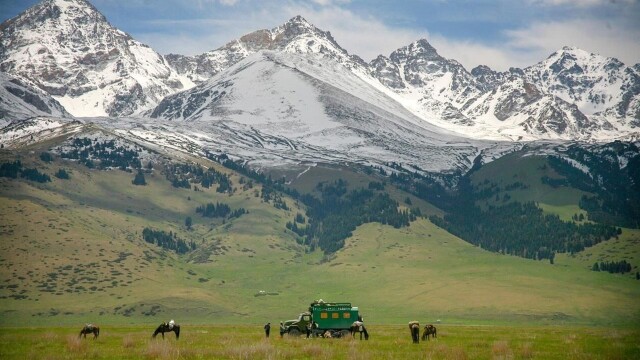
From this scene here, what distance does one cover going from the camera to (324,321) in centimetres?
8381

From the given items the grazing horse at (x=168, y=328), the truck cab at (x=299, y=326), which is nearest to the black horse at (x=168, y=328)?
the grazing horse at (x=168, y=328)

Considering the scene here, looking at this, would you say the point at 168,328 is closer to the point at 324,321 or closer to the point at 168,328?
the point at 168,328

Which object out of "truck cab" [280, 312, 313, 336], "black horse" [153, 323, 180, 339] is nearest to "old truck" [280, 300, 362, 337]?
"truck cab" [280, 312, 313, 336]

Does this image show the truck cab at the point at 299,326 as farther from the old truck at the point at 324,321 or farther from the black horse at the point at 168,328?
the black horse at the point at 168,328

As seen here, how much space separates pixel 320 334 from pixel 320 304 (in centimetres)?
323

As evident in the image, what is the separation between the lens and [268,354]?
55312 millimetres

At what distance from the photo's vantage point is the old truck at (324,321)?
3282 inches

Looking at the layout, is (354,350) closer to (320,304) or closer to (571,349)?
(571,349)

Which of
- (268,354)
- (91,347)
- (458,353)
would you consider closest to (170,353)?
(268,354)

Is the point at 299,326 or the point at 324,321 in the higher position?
the point at 324,321

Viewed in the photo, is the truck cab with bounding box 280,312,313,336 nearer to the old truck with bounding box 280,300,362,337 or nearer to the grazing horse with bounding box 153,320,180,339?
the old truck with bounding box 280,300,362,337

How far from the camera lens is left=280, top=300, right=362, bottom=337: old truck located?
274 feet

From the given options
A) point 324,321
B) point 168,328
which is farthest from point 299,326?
point 168,328

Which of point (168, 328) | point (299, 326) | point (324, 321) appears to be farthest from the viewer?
point (299, 326)
